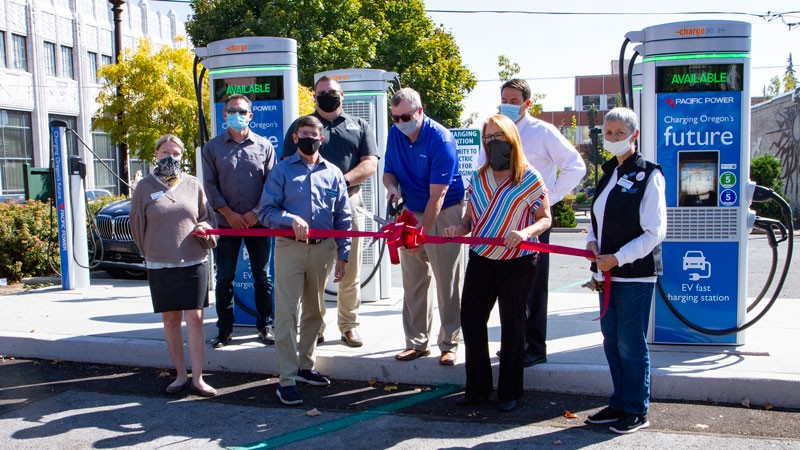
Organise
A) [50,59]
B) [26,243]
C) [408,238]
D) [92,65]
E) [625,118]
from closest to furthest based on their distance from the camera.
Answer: [625,118] → [408,238] → [26,243] → [50,59] → [92,65]

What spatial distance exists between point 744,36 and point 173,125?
61.0 feet

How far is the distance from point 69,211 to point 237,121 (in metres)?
4.87

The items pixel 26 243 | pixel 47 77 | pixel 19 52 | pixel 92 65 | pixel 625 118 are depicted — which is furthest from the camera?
pixel 92 65

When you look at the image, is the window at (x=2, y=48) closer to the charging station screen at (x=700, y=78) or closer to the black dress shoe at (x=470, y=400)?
the charging station screen at (x=700, y=78)

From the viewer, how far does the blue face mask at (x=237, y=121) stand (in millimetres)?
5934

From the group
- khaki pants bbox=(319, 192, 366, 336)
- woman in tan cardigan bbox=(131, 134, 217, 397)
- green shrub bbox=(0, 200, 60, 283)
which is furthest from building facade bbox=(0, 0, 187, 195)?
woman in tan cardigan bbox=(131, 134, 217, 397)

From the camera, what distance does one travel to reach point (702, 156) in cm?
582

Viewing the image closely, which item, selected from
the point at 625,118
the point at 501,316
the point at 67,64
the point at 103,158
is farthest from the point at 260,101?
the point at 103,158

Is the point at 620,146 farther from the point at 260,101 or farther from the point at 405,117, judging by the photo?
the point at 260,101

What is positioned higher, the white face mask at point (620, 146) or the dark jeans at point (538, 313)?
the white face mask at point (620, 146)

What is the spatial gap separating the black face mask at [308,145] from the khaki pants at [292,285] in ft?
2.17

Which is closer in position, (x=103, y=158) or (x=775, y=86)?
(x=103, y=158)

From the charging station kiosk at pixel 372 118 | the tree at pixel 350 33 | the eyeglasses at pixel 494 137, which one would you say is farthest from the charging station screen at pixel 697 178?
the tree at pixel 350 33

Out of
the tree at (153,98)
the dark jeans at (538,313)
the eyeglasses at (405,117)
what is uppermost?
the tree at (153,98)
